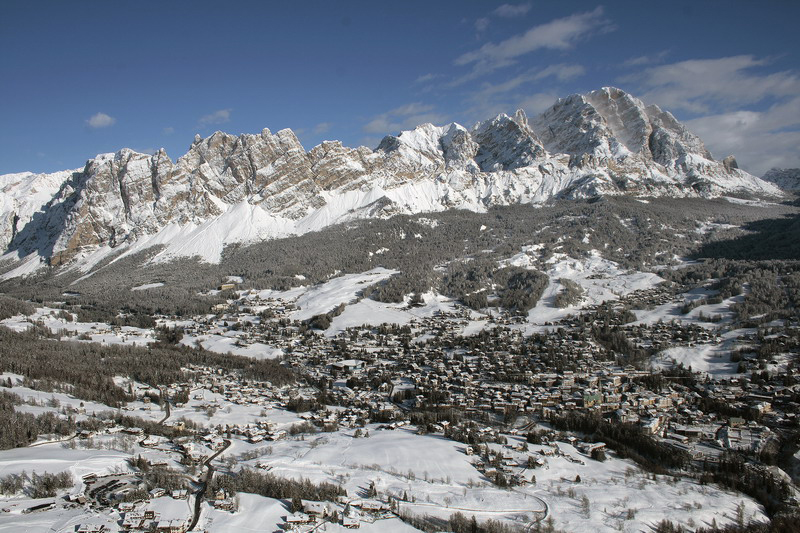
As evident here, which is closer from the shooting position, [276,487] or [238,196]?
[276,487]

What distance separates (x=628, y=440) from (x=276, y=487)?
2594cm

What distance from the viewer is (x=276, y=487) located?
27.5 m

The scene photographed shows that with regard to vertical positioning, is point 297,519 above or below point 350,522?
above

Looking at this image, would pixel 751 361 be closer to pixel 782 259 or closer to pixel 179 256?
pixel 782 259

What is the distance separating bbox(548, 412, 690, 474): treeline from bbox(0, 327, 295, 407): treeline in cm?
3309

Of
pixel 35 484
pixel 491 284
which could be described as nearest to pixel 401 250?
pixel 491 284

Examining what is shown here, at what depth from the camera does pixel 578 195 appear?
17825 centimetres

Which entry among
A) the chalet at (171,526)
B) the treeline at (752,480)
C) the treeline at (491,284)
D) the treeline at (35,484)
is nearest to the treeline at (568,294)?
the treeline at (491,284)

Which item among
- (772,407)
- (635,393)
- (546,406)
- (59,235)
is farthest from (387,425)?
(59,235)

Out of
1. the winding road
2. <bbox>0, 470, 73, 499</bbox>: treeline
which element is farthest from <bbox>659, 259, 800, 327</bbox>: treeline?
<bbox>0, 470, 73, 499</bbox>: treeline

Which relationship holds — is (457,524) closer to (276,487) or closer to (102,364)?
(276,487)

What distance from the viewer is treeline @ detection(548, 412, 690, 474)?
34.7 meters

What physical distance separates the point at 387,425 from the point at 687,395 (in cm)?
2791

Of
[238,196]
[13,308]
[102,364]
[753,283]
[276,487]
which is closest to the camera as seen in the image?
[276,487]
